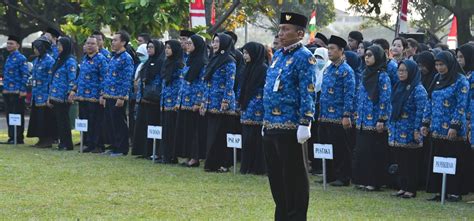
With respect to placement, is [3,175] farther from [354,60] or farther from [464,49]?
[464,49]

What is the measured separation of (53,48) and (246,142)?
530 cm

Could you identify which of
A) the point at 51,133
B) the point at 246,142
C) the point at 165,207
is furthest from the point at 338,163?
the point at 51,133

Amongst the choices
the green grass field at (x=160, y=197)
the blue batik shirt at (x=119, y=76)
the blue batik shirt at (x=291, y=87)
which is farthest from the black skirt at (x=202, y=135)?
the blue batik shirt at (x=291, y=87)

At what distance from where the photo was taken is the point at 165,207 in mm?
11492

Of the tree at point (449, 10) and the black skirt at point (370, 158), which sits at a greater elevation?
the tree at point (449, 10)

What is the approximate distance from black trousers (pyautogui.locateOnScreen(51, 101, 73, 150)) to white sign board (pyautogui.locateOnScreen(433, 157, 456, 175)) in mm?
7862

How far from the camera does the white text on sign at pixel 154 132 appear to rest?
16.3 meters

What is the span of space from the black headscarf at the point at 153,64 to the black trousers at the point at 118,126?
810mm

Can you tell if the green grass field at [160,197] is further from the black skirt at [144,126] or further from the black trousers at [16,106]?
the black trousers at [16,106]

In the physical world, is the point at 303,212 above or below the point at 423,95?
below

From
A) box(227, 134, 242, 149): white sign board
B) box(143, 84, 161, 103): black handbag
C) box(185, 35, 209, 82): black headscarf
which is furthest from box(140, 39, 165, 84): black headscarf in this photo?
box(227, 134, 242, 149): white sign board

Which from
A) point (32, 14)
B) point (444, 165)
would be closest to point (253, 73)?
point (444, 165)

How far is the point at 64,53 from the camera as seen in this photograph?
1830 centimetres

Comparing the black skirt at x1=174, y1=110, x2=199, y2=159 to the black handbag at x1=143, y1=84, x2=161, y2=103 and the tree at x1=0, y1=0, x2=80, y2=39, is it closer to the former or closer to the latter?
the black handbag at x1=143, y1=84, x2=161, y2=103
